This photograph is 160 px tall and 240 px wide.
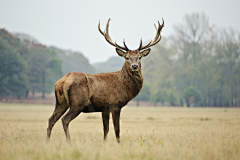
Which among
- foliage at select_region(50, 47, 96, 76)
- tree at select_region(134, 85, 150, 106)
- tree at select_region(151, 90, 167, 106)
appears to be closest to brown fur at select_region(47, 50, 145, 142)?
tree at select_region(151, 90, 167, 106)

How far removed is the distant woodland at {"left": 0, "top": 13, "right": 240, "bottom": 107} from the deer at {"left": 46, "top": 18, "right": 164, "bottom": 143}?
47520 millimetres

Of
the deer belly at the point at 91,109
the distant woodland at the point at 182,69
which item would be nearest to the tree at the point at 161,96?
the distant woodland at the point at 182,69

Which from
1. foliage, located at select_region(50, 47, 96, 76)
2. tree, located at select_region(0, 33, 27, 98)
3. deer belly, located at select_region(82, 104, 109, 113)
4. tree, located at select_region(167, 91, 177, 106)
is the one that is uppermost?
foliage, located at select_region(50, 47, 96, 76)

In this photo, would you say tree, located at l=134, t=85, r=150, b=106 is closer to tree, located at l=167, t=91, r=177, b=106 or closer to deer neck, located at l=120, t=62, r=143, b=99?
tree, located at l=167, t=91, r=177, b=106

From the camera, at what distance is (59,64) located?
72.0 meters

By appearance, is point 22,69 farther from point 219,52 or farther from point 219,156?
point 219,156

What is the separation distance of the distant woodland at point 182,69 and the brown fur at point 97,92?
156ft

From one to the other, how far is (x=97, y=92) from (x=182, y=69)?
5548cm

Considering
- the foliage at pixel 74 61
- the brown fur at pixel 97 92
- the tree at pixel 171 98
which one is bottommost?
the tree at pixel 171 98

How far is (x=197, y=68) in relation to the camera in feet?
A: 197

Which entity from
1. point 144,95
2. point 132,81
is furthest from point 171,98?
point 132,81

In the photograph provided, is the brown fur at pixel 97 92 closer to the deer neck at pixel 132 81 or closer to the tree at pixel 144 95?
the deer neck at pixel 132 81

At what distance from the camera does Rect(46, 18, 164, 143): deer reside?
8.18 meters

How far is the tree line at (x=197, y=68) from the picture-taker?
58.3 m
